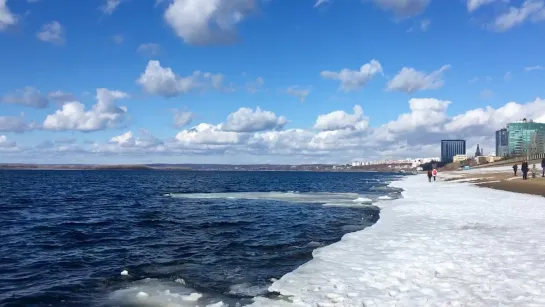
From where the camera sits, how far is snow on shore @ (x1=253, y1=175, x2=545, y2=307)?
8297mm

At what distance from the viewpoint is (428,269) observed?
34.0 ft

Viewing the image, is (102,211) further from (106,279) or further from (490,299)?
(490,299)

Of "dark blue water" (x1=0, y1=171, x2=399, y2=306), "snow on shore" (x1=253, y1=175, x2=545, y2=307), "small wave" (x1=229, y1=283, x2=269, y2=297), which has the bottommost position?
"dark blue water" (x1=0, y1=171, x2=399, y2=306)

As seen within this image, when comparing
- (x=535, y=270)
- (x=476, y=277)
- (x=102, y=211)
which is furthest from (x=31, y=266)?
(x=102, y=211)

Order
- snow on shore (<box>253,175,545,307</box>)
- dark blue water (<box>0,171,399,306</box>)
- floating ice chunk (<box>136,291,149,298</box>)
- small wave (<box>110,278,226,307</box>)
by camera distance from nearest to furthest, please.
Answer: snow on shore (<box>253,175,545,307</box>) < small wave (<box>110,278,226,307</box>) < floating ice chunk (<box>136,291,149,298</box>) < dark blue water (<box>0,171,399,306</box>)

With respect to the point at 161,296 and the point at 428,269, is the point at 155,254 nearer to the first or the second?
the point at 161,296

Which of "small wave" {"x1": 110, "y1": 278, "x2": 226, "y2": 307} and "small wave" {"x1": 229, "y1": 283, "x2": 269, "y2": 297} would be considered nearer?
"small wave" {"x1": 110, "y1": 278, "x2": 226, "y2": 307}

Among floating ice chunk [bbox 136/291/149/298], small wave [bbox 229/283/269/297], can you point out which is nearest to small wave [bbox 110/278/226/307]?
floating ice chunk [bbox 136/291/149/298]

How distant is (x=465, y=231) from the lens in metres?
15.7

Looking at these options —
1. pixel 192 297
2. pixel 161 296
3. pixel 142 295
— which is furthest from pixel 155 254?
pixel 192 297

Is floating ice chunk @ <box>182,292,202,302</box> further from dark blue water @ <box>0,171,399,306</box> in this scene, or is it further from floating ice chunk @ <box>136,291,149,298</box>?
floating ice chunk @ <box>136,291,149,298</box>

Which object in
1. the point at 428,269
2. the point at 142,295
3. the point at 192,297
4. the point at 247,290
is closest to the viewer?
the point at 192,297

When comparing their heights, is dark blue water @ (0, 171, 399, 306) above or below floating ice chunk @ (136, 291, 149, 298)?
below

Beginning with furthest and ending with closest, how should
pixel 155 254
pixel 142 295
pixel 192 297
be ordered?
1. pixel 155 254
2. pixel 142 295
3. pixel 192 297
